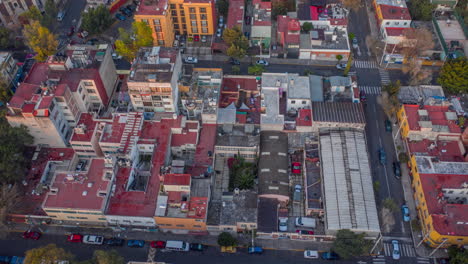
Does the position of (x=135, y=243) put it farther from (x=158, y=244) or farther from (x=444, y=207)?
(x=444, y=207)

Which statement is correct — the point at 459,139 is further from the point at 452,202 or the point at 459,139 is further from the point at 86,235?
the point at 86,235

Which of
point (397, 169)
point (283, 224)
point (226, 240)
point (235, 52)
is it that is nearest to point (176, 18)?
point (235, 52)

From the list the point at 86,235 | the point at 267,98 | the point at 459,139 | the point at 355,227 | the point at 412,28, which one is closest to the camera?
the point at 355,227

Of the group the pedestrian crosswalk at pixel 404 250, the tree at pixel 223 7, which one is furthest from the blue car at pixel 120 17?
the pedestrian crosswalk at pixel 404 250

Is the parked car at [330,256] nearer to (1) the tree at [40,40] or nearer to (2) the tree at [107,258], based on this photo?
(2) the tree at [107,258]

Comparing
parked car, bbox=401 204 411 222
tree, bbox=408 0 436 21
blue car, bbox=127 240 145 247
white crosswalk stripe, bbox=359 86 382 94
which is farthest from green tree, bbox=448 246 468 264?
tree, bbox=408 0 436 21

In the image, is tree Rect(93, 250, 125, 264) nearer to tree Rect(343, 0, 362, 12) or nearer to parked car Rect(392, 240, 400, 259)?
parked car Rect(392, 240, 400, 259)

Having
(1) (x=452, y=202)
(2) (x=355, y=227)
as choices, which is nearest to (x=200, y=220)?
(2) (x=355, y=227)
